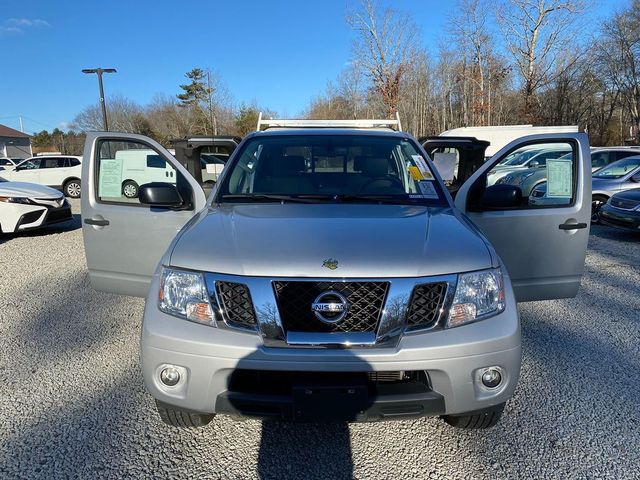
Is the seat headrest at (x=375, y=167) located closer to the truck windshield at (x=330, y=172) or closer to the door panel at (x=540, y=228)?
the truck windshield at (x=330, y=172)

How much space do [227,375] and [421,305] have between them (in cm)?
92

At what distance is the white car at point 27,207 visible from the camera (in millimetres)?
7922

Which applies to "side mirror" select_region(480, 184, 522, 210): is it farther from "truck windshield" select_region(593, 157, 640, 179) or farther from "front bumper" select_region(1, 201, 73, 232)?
"truck windshield" select_region(593, 157, 640, 179)

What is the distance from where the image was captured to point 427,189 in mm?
3107

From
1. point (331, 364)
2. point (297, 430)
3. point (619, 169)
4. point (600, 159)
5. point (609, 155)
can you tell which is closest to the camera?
point (331, 364)

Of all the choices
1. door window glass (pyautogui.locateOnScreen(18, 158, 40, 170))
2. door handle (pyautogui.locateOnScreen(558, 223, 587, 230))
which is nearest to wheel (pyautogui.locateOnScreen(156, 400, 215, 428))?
door handle (pyautogui.locateOnScreen(558, 223, 587, 230))

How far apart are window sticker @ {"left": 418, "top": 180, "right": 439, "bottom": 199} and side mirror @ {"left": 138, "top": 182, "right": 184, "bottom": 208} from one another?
174 centimetres

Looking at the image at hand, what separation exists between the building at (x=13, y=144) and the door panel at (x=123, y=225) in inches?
2736

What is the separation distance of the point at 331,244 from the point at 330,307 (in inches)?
12.9

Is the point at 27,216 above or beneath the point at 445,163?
beneath

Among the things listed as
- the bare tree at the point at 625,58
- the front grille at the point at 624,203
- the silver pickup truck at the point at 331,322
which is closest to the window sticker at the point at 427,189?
the silver pickup truck at the point at 331,322

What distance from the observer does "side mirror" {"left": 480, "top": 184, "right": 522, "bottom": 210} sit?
3.03 meters

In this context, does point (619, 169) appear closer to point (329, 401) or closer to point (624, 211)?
point (624, 211)

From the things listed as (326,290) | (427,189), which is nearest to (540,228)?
(427,189)
